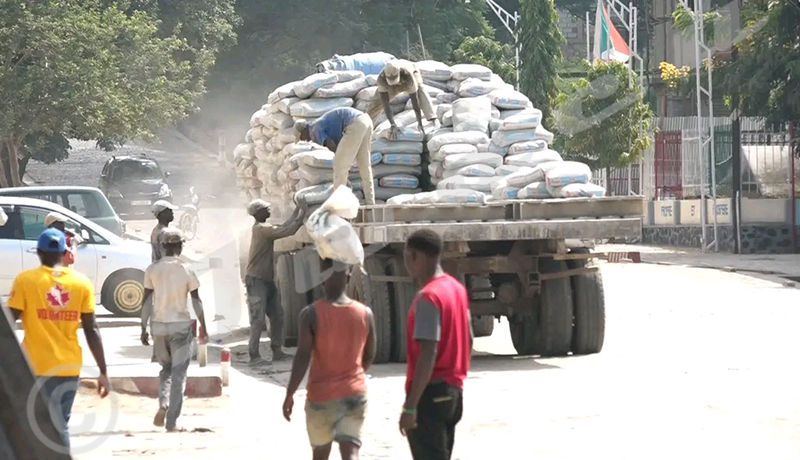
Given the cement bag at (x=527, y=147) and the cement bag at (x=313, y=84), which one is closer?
the cement bag at (x=527, y=147)

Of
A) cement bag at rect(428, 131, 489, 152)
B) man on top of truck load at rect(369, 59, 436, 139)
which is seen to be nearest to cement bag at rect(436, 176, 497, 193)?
cement bag at rect(428, 131, 489, 152)

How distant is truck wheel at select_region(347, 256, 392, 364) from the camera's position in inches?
496

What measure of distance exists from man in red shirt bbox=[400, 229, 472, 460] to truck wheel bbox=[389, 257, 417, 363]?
20.9ft

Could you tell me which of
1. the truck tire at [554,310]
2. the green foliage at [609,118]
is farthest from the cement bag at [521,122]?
the green foliage at [609,118]

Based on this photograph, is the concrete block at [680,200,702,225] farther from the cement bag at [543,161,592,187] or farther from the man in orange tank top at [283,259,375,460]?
the man in orange tank top at [283,259,375,460]

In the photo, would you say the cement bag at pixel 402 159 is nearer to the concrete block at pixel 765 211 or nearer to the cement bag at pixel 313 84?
the cement bag at pixel 313 84

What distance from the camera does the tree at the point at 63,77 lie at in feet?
104

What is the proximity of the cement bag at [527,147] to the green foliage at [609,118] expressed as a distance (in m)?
21.8

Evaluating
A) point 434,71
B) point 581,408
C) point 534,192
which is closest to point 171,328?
point 581,408

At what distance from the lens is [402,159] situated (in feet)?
44.5

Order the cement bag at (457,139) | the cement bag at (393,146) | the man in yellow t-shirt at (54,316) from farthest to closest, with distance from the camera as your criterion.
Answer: the cement bag at (393,146) < the cement bag at (457,139) < the man in yellow t-shirt at (54,316)

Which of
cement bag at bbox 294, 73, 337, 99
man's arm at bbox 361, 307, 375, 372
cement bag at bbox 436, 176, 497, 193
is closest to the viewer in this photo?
man's arm at bbox 361, 307, 375, 372

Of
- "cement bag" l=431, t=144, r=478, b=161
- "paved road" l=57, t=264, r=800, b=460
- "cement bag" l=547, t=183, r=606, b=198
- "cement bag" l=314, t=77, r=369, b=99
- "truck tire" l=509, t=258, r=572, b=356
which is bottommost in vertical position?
"paved road" l=57, t=264, r=800, b=460

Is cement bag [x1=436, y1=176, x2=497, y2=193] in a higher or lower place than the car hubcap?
higher
